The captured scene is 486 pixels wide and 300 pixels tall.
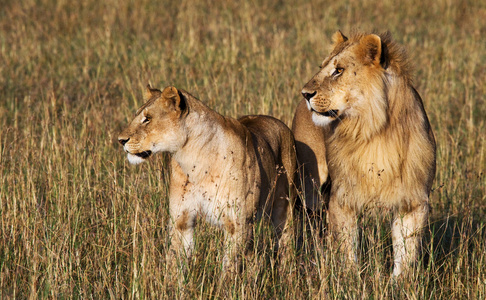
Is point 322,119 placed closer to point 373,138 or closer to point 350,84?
point 350,84

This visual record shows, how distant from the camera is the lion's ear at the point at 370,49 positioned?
14.4 ft

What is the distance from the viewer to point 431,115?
794cm

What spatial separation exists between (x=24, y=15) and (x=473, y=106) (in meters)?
7.18

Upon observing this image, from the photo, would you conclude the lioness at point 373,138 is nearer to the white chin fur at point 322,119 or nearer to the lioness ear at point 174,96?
Answer: the white chin fur at point 322,119

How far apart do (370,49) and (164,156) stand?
183 cm

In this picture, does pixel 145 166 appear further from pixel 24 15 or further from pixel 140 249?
pixel 24 15

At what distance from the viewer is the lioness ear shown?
13.7 feet

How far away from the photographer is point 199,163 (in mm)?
4285

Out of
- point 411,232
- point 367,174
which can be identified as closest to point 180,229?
point 367,174

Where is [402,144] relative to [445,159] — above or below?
above

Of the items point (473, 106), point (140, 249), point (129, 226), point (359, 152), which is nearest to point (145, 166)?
point (129, 226)

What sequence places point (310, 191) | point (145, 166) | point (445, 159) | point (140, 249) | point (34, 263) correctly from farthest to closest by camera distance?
point (445, 159), point (145, 166), point (310, 191), point (140, 249), point (34, 263)

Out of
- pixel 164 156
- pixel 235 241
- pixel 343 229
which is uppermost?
pixel 164 156

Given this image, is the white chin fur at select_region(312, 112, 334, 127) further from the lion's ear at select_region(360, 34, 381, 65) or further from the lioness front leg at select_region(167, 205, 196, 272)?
the lioness front leg at select_region(167, 205, 196, 272)
